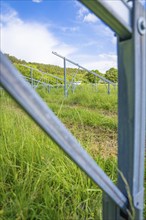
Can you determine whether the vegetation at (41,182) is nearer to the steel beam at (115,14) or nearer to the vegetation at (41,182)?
the vegetation at (41,182)

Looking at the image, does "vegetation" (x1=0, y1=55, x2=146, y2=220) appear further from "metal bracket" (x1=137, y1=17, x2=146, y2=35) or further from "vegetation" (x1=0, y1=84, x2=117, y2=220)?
"metal bracket" (x1=137, y1=17, x2=146, y2=35)

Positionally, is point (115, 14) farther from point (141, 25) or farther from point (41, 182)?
point (41, 182)

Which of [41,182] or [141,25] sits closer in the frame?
[141,25]

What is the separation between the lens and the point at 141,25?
52 centimetres

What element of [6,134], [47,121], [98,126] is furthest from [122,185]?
[98,126]

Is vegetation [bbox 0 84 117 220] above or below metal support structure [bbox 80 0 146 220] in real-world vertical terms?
below

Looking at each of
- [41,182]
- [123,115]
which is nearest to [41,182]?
[41,182]

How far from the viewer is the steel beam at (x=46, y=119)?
386 mm

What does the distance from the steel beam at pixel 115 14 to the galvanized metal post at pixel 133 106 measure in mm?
16

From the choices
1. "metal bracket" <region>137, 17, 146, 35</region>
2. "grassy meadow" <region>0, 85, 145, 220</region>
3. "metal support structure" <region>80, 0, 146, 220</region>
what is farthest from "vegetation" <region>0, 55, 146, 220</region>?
"metal bracket" <region>137, 17, 146, 35</region>

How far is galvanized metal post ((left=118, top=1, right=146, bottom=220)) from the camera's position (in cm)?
51

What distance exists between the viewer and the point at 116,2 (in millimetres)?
465

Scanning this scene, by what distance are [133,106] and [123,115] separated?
0.11ft

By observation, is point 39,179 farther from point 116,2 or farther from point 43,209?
point 116,2
